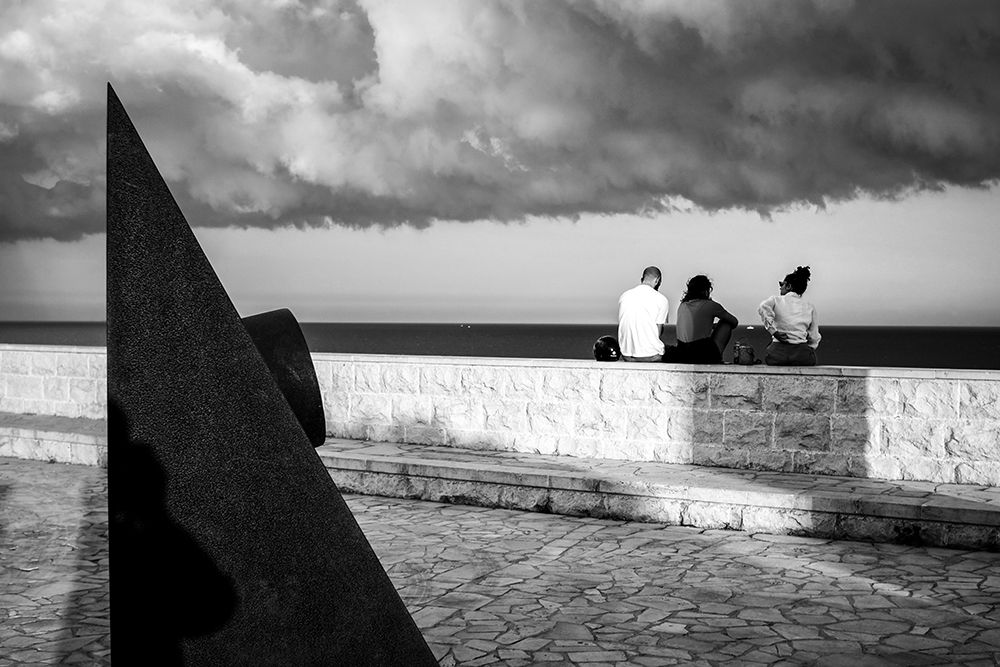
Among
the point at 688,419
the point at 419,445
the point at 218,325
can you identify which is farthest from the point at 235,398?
the point at 419,445

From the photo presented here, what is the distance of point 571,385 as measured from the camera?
32.0ft

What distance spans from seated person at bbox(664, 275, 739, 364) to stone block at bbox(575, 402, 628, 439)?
120cm

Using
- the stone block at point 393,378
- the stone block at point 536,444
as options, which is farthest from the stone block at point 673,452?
the stone block at point 393,378

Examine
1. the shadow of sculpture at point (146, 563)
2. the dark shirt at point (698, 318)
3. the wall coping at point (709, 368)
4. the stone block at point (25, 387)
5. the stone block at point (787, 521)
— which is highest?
the dark shirt at point (698, 318)

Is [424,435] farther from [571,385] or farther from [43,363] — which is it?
[43,363]

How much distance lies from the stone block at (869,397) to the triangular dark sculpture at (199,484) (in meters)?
6.39

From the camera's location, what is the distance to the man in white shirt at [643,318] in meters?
10.3

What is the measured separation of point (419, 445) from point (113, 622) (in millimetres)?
7923

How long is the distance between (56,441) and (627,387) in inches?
268

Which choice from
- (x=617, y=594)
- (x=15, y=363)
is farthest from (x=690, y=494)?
(x=15, y=363)

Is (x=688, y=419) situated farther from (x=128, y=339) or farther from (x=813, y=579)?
(x=128, y=339)

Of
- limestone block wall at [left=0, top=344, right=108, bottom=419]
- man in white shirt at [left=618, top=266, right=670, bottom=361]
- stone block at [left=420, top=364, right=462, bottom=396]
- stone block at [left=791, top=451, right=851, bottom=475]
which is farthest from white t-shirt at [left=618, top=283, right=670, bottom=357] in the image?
limestone block wall at [left=0, top=344, right=108, bottom=419]

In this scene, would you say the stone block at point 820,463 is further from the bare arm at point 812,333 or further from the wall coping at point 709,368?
the bare arm at point 812,333

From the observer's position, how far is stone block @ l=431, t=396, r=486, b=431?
10290 millimetres
